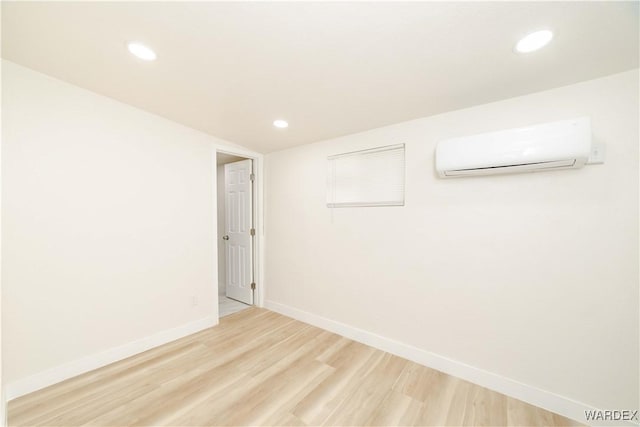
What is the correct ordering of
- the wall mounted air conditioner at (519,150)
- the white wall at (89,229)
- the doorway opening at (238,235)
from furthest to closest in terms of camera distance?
1. the doorway opening at (238,235)
2. the white wall at (89,229)
3. the wall mounted air conditioner at (519,150)

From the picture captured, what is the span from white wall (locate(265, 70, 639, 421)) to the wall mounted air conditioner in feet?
0.52

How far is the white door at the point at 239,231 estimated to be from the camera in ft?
12.1

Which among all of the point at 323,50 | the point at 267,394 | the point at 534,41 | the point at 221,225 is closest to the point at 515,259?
the point at 534,41

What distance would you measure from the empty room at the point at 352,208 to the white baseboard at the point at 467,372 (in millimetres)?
15

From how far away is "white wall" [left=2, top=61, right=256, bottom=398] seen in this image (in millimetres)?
1792

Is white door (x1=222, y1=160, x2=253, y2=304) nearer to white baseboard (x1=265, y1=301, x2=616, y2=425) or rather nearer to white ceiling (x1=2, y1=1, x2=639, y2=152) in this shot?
white baseboard (x1=265, y1=301, x2=616, y2=425)

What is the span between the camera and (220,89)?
195 cm

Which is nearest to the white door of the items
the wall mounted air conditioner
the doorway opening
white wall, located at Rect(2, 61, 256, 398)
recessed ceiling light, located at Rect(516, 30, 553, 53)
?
the doorway opening

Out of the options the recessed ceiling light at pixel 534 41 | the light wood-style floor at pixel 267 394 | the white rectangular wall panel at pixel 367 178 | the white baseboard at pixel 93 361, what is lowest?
the light wood-style floor at pixel 267 394

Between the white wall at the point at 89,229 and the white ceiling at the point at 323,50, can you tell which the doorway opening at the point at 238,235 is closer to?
the white wall at the point at 89,229

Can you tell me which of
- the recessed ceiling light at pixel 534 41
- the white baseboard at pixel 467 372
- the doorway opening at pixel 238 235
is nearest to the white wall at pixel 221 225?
the doorway opening at pixel 238 235

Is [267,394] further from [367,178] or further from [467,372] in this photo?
[367,178]

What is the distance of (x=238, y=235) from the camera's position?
12.6ft

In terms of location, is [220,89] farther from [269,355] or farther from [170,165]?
[269,355]
